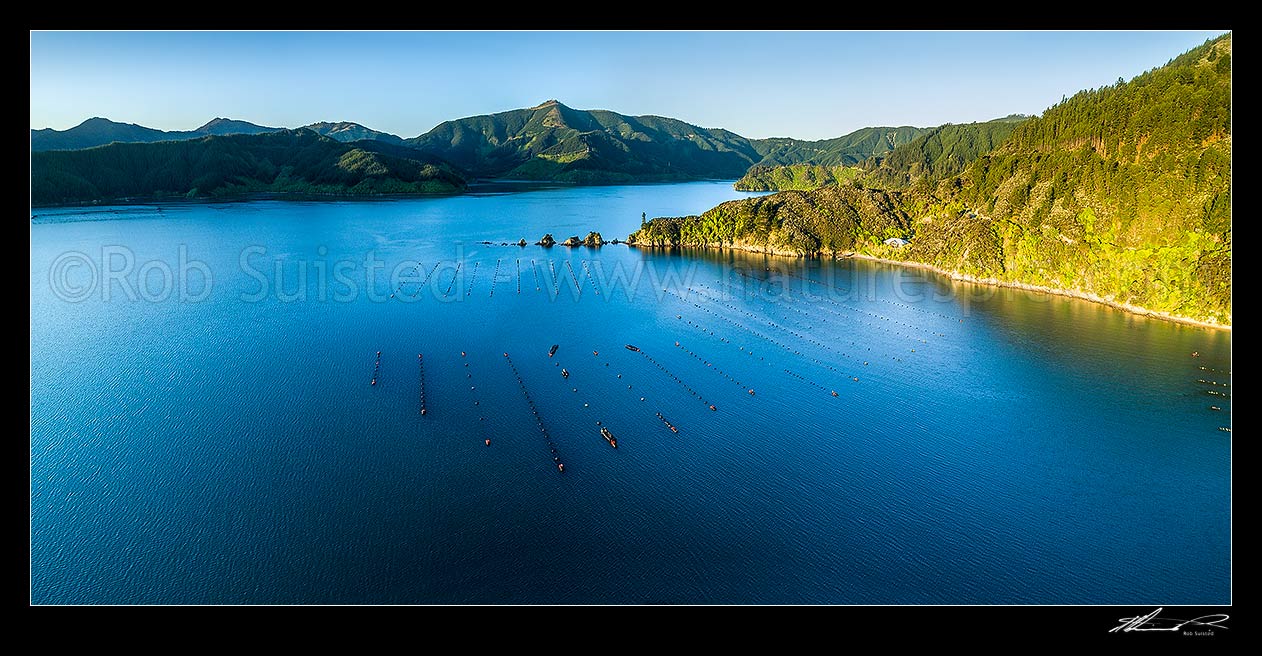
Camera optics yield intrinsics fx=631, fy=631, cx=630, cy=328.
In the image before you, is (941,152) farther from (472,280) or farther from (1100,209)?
(472,280)

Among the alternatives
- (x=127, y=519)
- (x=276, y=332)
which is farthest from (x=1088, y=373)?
(x=276, y=332)

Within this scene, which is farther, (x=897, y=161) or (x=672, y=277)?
(x=897, y=161)

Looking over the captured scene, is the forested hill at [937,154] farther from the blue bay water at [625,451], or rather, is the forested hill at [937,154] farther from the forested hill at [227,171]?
the forested hill at [227,171]

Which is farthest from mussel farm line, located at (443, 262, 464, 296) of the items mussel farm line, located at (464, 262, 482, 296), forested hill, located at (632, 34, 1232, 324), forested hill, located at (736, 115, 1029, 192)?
forested hill, located at (736, 115, 1029, 192)
